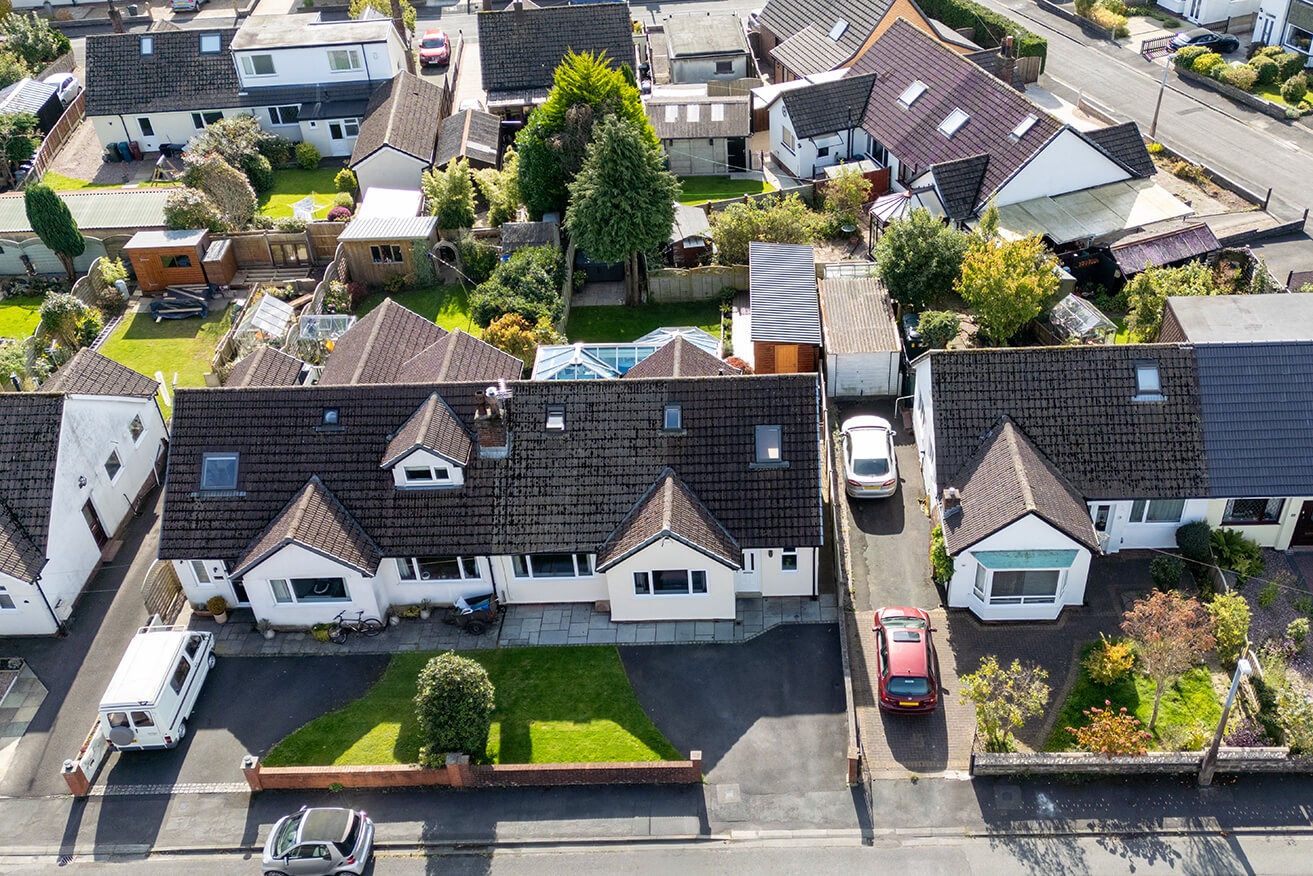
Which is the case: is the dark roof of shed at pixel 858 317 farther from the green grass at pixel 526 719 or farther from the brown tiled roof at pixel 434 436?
the green grass at pixel 526 719

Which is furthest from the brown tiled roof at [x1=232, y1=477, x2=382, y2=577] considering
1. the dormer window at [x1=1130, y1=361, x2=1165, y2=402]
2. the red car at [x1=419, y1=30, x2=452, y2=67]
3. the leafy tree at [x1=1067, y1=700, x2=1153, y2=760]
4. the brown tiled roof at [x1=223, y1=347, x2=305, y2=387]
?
the red car at [x1=419, y1=30, x2=452, y2=67]

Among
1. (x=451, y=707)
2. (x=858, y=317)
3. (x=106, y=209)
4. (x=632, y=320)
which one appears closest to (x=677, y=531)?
(x=451, y=707)

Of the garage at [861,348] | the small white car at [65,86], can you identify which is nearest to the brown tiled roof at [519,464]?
the garage at [861,348]

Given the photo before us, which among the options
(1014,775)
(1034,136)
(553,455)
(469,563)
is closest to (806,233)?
(1034,136)

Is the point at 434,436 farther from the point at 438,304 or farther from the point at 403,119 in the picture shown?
the point at 403,119

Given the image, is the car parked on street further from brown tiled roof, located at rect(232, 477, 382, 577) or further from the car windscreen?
brown tiled roof, located at rect(232, 477, 382, 577)

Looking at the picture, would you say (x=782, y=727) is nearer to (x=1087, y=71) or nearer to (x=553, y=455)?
(x=553, y=455)
